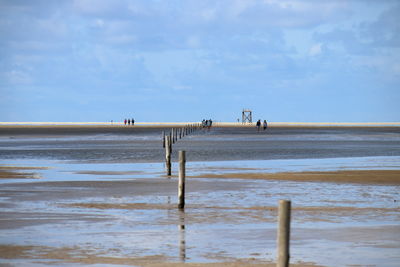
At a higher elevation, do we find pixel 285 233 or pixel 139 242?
pixel 285 233

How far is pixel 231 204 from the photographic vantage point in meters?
23.9

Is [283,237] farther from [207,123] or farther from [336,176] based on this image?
[207,123]

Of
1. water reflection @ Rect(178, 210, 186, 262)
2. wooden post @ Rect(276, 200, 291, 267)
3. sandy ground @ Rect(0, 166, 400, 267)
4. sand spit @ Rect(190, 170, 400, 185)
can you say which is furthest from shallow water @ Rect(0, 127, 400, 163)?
wooden post @ Rect(276, 200, 291, 267)

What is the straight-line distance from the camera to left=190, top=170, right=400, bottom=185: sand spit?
3294cm

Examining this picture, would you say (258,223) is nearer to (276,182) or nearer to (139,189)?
(139,189)

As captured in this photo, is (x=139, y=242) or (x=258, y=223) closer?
(x=139, y=242)

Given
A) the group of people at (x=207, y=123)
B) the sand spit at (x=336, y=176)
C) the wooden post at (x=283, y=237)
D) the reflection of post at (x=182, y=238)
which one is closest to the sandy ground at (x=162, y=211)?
the sand spit at (x=336, y=176)

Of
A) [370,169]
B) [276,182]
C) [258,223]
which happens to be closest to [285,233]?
[258,223]

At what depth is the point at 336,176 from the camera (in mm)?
35312

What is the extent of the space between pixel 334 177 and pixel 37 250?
21.0 metres

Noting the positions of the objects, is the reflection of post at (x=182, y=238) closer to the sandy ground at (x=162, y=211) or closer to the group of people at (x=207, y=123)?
the sandy ground at (x=162, y=211)

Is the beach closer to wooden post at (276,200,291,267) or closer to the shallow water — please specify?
wooden post at (276,200,291,267)

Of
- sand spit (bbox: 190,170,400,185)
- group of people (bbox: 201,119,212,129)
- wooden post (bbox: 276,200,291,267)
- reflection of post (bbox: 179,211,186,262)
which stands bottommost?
reflection of post (bbox: 179,211,186,262)

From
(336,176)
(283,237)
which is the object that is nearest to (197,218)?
(283,237)
